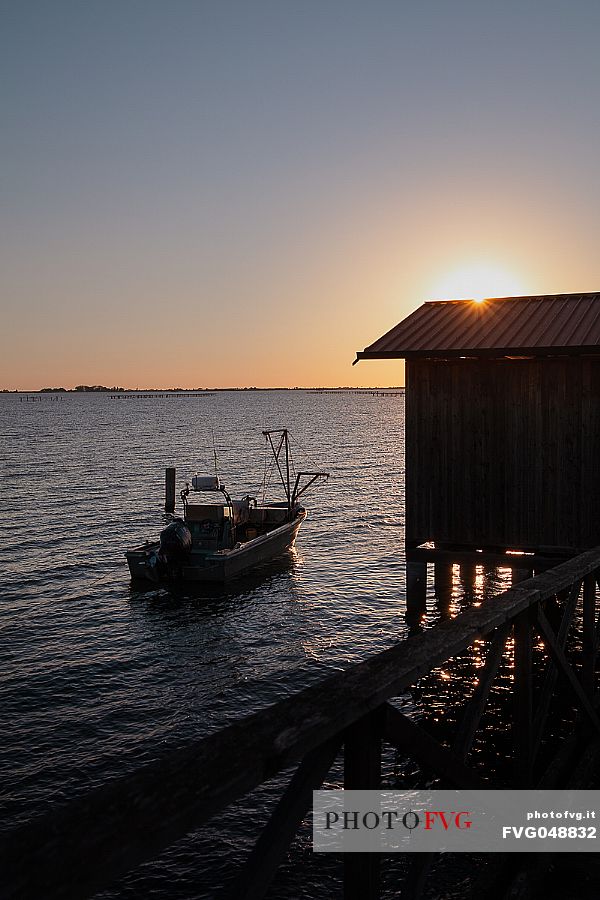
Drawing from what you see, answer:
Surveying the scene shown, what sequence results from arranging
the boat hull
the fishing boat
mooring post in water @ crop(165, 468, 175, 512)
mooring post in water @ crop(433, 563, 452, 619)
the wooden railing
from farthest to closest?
mooring post in water @ crop(165, 468, 175, 512) < the fishing boat < the boat hull < mooring post in water @ crop(433, 563, 452, 619) < the wooden railing

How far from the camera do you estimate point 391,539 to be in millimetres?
33688

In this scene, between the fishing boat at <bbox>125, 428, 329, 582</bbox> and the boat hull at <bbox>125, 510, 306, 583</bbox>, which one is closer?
the boat hull at <bbox>125, 510, 306, 583</bbox>

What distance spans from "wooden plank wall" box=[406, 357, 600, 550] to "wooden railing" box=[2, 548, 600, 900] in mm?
12122

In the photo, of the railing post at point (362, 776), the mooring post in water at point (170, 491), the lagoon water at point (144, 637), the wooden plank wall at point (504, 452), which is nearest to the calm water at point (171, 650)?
the lagoon water at point (144, 637)

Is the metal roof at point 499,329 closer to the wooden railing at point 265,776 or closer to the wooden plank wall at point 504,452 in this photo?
the wooden plank wall at point 504,452

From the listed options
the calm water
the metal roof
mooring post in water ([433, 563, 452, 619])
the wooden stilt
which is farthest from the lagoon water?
the metal roof

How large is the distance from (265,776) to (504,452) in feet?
47.9

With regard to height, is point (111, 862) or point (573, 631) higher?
point (111, 862)

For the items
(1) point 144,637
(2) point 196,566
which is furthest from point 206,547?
(1) point 144,637

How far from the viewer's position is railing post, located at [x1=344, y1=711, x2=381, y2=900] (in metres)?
2.81

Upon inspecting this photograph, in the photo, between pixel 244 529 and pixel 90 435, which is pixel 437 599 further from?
pixel 90 435

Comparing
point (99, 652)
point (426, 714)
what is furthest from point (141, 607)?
point (426, 714)

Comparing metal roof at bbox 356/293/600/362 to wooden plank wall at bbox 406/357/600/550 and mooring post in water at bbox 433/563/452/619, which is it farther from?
mooring post in water at bbox 433/563/452/619

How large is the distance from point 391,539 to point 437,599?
1107 cm
